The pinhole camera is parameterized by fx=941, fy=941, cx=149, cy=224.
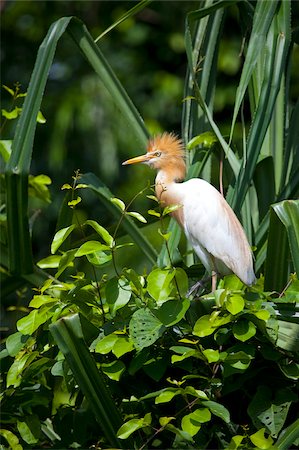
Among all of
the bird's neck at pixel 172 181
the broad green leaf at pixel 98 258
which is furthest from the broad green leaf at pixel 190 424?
the bird's neck at pixel 172 181

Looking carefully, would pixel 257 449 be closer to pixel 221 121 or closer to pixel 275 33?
pixel 275 33

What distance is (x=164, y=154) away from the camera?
7.30 ft

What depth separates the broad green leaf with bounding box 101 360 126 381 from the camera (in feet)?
5.31

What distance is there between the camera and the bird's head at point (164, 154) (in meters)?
2.23

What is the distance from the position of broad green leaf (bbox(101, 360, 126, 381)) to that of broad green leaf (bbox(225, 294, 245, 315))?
8.9 inches

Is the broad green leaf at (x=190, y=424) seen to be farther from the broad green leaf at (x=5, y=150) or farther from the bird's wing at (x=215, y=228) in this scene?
the broad green leaf at (x=5, y=150)

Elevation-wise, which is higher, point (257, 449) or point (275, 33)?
point (275, 33)

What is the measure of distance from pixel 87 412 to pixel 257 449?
0.39m

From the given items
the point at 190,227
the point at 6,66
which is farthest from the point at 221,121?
the point at 190,227

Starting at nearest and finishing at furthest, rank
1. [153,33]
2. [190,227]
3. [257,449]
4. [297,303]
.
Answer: [257,449]
[297,303]
[190,227]
[153,33]

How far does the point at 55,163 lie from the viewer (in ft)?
15.6

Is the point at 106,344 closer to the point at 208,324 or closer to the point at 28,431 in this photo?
the point at 208,324

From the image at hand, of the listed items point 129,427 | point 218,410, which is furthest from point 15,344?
point 218,410

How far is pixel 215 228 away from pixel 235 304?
62 cm
